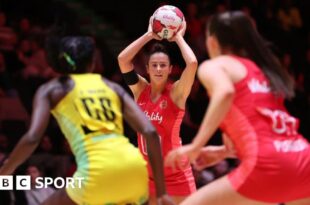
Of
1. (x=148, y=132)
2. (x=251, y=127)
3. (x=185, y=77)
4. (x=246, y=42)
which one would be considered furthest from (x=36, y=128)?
(x=185, y=77)

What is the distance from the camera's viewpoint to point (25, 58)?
1070 centimetres

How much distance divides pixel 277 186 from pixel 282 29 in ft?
30.0

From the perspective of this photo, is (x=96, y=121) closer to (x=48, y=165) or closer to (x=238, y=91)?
(x=238, y=91)

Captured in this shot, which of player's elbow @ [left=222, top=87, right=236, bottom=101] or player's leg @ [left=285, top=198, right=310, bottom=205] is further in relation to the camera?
player's leg @ [left=285, top=198, right=310, bottom=205]

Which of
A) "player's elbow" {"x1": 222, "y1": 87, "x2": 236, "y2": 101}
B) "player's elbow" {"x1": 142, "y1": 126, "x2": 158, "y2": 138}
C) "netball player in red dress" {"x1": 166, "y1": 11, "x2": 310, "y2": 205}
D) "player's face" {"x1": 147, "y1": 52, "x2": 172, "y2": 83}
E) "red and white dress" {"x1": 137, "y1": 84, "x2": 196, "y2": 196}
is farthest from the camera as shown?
"player's face" {"x1": 147, "y1": 52, "x2": 172, "y2": 83}

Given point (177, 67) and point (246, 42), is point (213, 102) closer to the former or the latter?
point (246, 42)

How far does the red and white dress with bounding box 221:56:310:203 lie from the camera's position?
4594 mm

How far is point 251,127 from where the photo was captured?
4.66 meters

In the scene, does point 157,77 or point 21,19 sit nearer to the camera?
point 157,77

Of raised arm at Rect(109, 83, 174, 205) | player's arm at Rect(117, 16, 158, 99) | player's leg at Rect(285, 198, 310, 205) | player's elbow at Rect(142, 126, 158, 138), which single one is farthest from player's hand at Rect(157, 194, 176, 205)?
player's arm at Rect(117, 16, 158, 99)

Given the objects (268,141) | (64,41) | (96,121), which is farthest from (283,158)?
(64,41)

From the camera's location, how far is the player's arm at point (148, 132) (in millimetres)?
4789

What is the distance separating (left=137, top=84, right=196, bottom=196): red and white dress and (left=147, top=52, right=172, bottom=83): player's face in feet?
0.45

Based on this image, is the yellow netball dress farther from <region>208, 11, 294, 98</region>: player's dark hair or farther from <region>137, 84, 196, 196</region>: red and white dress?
<region>137, 84, 196, 196</region>: red and white dress
